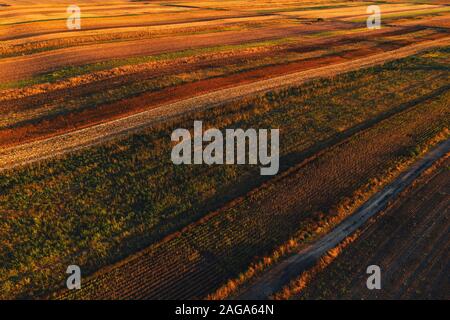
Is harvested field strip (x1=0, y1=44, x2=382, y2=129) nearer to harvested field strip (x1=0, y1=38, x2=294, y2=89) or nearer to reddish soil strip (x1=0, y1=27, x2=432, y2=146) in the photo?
reddish soil strip (x1=0, y1=27, x2=432, y2=146)

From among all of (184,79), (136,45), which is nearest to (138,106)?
(184,79)

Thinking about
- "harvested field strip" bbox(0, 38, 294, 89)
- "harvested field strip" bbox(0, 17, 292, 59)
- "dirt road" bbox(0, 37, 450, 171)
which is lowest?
"dirt road" bbox(0, 37, 450, 171)

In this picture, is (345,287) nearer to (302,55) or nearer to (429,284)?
(429,284)

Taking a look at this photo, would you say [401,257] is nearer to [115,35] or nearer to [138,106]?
[138,106]

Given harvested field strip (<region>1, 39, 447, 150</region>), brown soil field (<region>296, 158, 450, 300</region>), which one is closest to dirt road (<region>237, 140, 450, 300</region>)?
brown soil field (<region>296, 158, 450, 300</region>)

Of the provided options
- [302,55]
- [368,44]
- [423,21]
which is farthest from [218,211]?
[423,21]

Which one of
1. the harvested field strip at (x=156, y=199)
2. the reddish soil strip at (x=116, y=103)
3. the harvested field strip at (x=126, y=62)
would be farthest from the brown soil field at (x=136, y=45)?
the harvested field strip at (x=156, y=199)

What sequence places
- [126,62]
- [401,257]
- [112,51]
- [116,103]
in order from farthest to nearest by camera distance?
1. [112,51]
2. [126,62]
3. [116,103]
4. [401,257]

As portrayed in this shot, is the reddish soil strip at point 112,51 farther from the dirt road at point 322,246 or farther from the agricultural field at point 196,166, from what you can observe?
the dirt road at point 322,246
